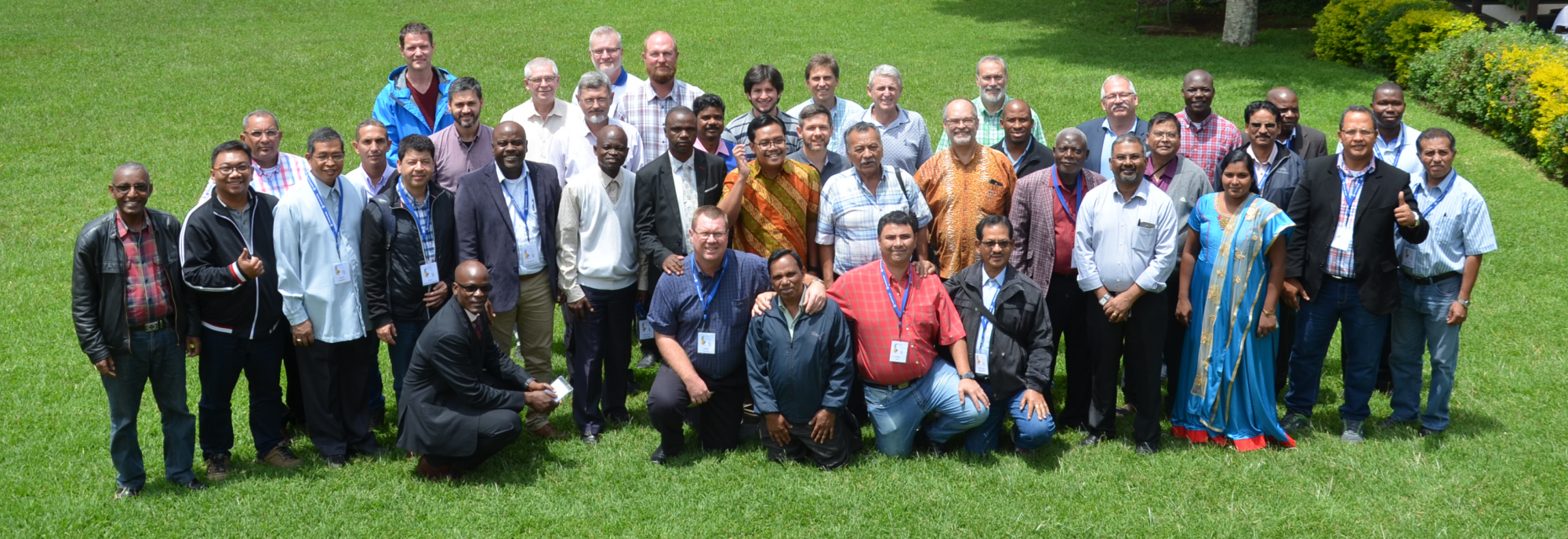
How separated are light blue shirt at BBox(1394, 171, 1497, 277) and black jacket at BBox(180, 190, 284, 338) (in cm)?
662

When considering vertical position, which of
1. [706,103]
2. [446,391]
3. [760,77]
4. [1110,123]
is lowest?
[446,391]

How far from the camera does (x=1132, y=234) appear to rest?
6340 mm

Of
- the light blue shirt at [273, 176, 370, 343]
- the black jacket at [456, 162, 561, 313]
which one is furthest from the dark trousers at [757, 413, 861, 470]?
the light blue shirt at [273, 176, 370, 343]

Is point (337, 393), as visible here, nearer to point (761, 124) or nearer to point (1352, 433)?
point (761, 124)

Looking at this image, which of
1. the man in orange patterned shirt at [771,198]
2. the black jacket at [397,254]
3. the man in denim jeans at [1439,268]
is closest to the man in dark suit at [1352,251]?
the man in denim jeans at [1439,268]

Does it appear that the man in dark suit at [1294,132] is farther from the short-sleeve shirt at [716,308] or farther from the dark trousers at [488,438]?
the dark trousers at [488,438]

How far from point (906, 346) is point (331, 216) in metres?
3.33

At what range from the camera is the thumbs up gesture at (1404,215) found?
6.43m

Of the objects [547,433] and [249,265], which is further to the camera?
[547,433]

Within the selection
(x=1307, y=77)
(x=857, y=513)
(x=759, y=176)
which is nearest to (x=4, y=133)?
(x=759, y=176)

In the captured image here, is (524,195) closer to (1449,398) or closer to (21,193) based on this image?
(1449,398)

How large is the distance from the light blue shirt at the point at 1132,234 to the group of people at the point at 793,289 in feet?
0.04

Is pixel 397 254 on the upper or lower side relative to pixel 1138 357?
upper

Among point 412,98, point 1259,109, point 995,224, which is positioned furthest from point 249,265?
point 1259,109
